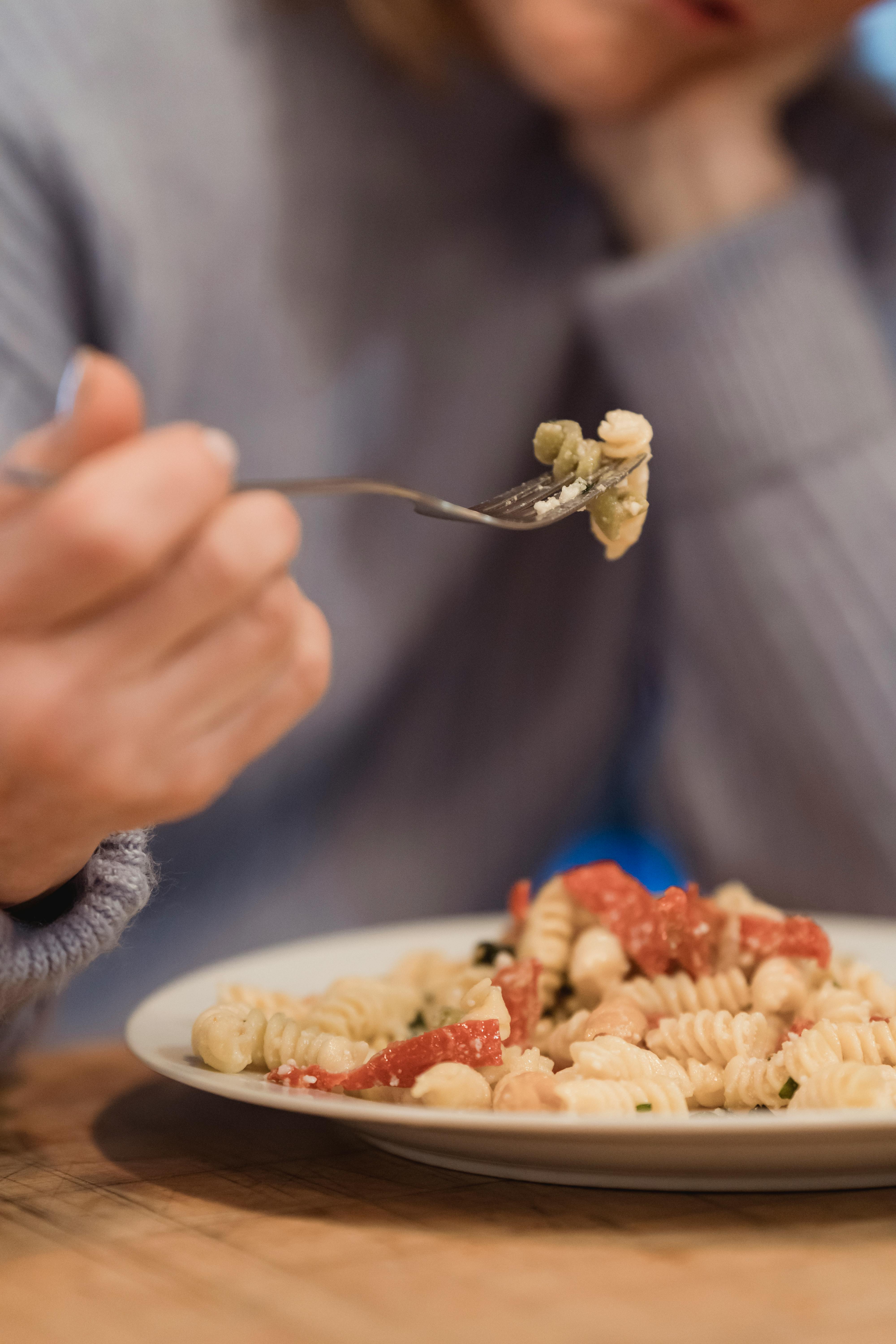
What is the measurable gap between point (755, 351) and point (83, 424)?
1.12 metres

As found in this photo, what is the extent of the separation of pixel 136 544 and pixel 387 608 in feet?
3.84

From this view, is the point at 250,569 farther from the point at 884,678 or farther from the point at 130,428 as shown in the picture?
the point at 884,678

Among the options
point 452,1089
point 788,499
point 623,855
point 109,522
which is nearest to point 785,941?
point 452,1089

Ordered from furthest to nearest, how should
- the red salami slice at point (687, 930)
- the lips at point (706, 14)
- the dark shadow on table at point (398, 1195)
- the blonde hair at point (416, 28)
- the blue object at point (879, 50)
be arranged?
the blue object at point (879, 50) → the blonde hair at point (416, 28) → the lips at point (706, 14) → the red salami slice at point (687, 930) → the dark shadow on table at point (398, 1195)

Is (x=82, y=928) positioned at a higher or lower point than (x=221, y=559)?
lower

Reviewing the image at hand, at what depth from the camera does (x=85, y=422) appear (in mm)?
493

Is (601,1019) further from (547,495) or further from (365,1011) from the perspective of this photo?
(547,495)

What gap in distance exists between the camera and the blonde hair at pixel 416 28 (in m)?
1.58

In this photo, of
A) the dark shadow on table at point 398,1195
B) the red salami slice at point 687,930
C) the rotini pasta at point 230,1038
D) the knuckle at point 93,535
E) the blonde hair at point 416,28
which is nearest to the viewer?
the knuckle at point 93,535

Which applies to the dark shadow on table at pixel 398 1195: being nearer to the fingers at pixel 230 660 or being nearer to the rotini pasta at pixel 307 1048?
the rotini pasta at pixel 307 1048

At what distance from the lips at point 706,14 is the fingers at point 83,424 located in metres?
1.10

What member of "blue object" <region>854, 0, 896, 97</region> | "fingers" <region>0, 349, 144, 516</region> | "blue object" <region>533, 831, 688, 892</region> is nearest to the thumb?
"fingers" <region>0, 349, 144, 516</region>

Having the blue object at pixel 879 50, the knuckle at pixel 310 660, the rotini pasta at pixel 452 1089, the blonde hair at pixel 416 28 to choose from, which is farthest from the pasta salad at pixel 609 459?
the blue object at pixel 879 50

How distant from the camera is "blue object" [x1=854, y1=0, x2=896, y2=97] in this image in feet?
5.95
